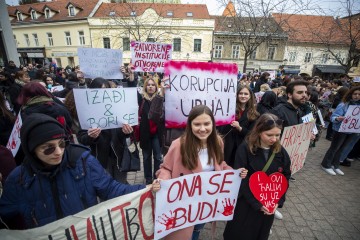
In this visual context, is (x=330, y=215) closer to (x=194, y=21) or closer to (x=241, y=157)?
(x=241, y=157)

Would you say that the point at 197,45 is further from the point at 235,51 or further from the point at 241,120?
the point at 241,120

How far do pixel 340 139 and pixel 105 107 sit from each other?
4.91 metres

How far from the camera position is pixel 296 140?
2.94 m

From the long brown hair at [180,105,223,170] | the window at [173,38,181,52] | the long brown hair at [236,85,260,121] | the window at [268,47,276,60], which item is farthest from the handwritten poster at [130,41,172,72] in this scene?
the window at [268,47,276,60]

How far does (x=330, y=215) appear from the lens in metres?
3.25

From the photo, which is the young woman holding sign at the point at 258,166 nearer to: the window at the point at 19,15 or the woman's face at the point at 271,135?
the woman's face at the point at 271,135

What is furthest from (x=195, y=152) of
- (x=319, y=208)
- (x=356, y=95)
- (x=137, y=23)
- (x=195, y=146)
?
(x=137, y=23)

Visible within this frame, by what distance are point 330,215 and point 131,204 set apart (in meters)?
3.51

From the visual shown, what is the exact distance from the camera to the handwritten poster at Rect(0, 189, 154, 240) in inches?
52.4

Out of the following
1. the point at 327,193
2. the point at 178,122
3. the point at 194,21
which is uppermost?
the point at 194,21

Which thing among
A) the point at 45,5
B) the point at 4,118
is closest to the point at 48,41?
the point at 45,5

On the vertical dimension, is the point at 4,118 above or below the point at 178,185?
above

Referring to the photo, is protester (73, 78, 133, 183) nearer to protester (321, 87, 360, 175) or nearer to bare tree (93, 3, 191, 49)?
protester (321, 87, 360, 175)

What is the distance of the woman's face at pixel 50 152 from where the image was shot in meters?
1.28
